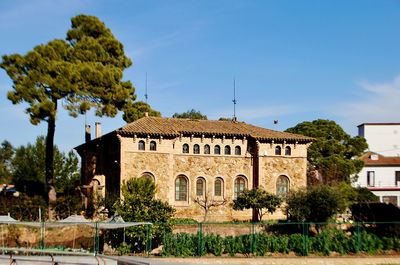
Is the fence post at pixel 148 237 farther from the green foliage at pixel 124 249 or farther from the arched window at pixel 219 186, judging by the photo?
the arched window at pixel 219 186

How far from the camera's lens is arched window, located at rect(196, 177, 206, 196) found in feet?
160

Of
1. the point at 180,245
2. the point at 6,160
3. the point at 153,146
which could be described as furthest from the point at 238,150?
the point at 6,160

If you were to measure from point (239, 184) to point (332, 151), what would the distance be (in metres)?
16.7

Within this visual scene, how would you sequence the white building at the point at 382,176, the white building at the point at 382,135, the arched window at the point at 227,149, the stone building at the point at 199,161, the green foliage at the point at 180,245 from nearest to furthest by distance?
the green foliage at the point at 180,245 → the stone building at the point at 199,161 → the arched window at the point at 227,149 → the white building at the point at 382,176 → the white building at the point at 382,135

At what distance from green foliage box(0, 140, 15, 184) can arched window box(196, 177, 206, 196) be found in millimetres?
48299

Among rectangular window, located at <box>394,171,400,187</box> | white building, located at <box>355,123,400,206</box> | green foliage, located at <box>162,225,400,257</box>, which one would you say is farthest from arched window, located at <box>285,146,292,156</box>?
rectangular window, located at <box>394,171,400,187</box>

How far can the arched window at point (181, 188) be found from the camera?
1892 inches

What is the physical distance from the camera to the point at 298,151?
50.7 m

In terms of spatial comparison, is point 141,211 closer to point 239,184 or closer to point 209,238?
point 209,238

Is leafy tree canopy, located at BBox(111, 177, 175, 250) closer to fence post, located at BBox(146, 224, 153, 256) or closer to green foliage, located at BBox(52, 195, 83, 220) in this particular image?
fence post, located at BBox(146, 224, 153, 256)

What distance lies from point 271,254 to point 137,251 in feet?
23.4

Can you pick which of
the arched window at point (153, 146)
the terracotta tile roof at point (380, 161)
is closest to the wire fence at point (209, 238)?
the arched window at point (153, 146)

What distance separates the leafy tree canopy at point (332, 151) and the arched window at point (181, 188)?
14.7m

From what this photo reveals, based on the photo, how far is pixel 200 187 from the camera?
48781 millimetres
